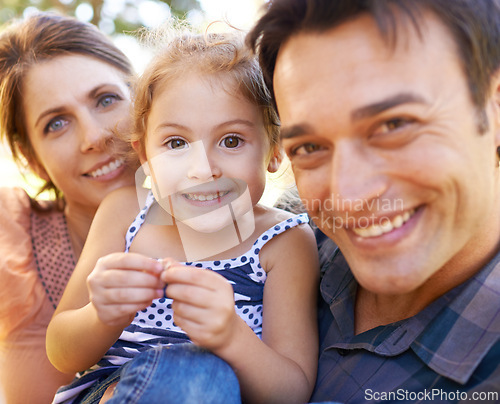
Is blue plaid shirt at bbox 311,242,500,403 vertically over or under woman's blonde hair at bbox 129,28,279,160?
under

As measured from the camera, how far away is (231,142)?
181cm

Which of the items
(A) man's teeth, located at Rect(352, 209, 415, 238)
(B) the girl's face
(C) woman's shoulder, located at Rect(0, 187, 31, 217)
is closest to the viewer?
(A) man's teeth, located at Rect(352, 209, 415, 238)

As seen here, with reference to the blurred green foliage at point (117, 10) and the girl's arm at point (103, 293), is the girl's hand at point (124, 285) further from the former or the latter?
the blurred green foliage at point (117, 10)

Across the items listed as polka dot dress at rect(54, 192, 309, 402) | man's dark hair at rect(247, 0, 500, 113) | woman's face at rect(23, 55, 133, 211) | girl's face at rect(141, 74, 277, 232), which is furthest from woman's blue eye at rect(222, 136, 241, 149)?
woman's face at rect(23, 55, 133, 211)

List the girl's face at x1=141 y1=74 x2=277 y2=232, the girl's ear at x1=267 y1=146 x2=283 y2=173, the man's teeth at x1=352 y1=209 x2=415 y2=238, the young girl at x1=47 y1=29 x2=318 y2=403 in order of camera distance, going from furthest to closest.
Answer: the girl's ear at x1=267 y1=146 x2=283 y2=173 → the girl's face at x1=141 y1=74 x2=277 y2=232 → the young girl at x1=47 y1=29 x2=318 y2=403 → the man's teeth at x1=352 y1=209 x2=415 y2=238

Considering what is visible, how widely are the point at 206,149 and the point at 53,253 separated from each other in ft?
3.90

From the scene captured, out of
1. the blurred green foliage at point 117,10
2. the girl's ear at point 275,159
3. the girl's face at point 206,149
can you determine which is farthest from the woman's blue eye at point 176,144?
the blurred green foliage at point 117,10

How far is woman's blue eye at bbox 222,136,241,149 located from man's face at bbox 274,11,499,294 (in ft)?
1.47

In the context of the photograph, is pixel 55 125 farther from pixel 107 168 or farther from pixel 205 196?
pixel 205 196

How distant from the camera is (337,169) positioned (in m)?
1.28

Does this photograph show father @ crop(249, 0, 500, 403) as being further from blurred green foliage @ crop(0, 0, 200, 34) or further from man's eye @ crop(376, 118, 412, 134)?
blurred green foliage @ crop(0, 0, 200, 34)

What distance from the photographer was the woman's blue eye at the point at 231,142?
180 cm

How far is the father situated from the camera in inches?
47.8

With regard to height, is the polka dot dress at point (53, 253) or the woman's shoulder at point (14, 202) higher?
the woman's shoulder at point (14, 202)
